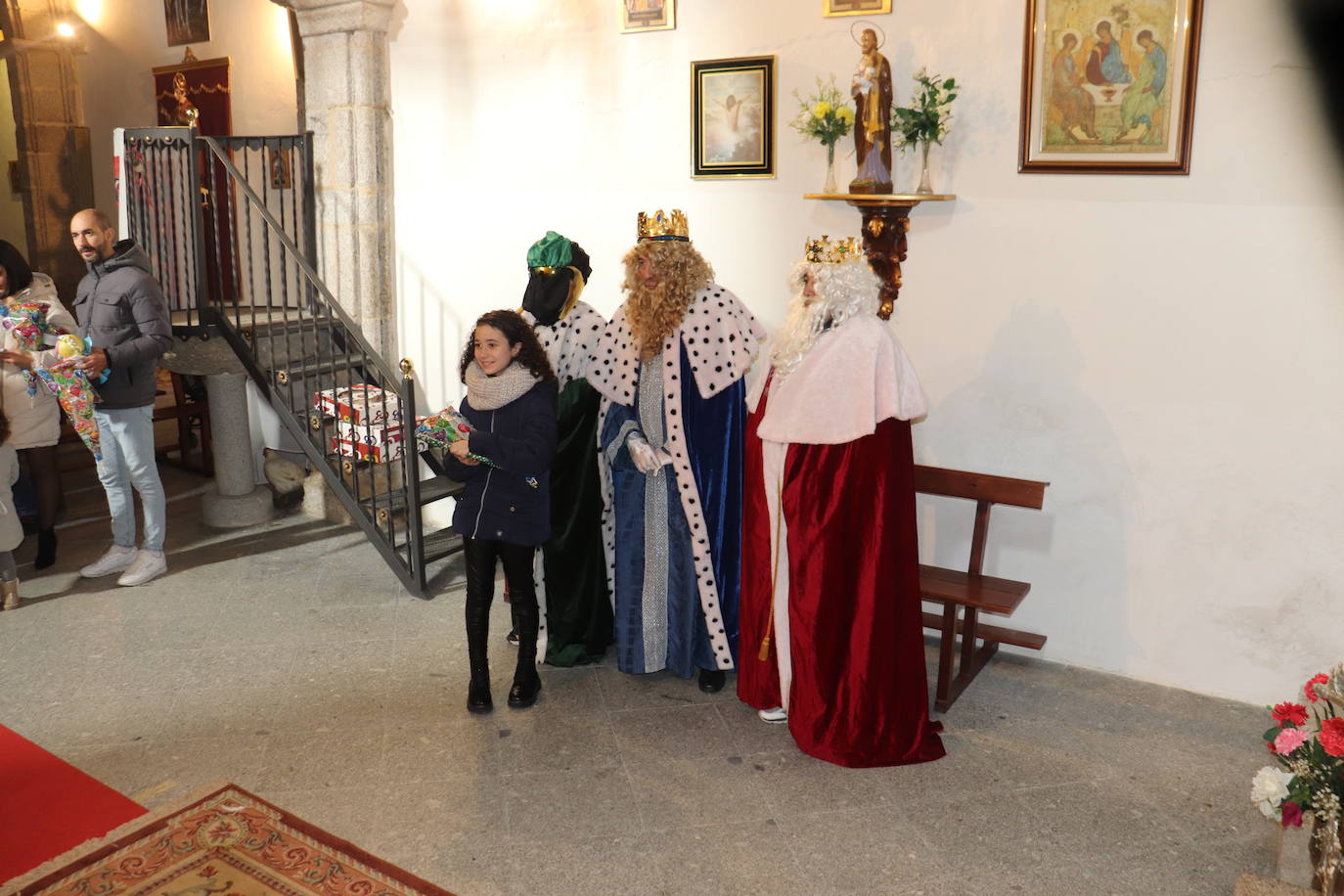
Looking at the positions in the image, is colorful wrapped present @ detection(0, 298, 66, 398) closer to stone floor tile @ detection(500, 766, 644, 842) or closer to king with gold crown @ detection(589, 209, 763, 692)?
king with gold crown @ detection(589, 209, 763, 692)

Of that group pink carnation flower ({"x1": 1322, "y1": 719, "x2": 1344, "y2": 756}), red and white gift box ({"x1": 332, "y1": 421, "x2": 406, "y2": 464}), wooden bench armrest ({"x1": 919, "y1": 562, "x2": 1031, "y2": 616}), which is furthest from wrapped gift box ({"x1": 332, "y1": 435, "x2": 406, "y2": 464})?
pink carnation flower ({"x1": 1322, "y1": 719, "x2": 1344, "y2": 756})

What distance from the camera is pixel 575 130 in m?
5.31

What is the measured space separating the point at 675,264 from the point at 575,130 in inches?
65.3

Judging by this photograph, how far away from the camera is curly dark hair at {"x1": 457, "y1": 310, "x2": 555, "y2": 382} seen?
12.2ft

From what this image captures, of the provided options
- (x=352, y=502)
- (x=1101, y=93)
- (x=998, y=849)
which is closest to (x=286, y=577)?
(x=352, y=502)

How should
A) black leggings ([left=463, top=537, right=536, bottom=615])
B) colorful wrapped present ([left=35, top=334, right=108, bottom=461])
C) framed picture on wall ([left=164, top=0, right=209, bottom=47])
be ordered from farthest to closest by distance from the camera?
framed picture on wall ([left=164, top=0, right=209, bottom=47]), colorful wrapped present ([left=35, top=334, right=108, bottom=461]), black leggings ([left=463, top=537, right=536, bottom=615])

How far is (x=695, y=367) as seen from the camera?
13.2 feet

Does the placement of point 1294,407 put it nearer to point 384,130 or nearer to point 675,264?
point 675,264

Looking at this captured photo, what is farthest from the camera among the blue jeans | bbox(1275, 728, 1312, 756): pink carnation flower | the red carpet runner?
the blue jeans

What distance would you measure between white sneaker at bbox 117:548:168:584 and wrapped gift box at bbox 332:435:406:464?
3.21 ft

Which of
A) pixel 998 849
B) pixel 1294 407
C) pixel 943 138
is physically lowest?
pixel 998 849

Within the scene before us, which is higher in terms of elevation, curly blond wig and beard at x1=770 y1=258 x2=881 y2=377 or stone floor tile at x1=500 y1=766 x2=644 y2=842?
curly blond wig and beard at x1=770 y1=258 x2=881 y2=377

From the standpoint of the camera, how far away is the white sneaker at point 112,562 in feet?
17.8

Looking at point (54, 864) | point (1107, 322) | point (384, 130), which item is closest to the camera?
point (54, 864)
